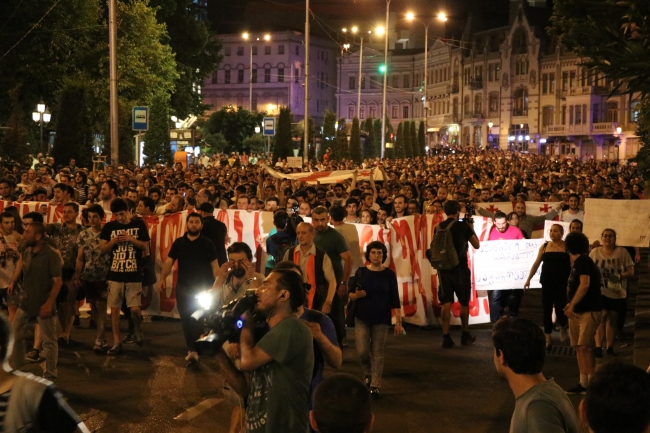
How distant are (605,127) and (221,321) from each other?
85.3m

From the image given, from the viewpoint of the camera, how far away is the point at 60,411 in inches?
149

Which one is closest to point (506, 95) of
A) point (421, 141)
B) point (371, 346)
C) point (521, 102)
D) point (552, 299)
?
point (521, 102)

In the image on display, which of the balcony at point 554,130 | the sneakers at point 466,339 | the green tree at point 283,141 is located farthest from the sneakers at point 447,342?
the balcony at point 554,130

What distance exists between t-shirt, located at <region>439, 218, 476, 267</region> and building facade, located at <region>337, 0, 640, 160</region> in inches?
2703

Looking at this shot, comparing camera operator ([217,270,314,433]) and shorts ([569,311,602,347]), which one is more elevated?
camera operator ([217,270,314,433])

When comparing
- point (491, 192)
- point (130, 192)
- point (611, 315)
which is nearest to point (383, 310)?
point (611, 315)

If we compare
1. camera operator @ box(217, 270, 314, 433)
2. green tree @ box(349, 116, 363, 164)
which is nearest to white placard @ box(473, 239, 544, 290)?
camera operator @ box(217, 270, 314, 433)

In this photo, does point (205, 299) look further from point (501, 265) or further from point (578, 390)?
point (501, 265)

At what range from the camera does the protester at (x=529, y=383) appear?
3887 mm

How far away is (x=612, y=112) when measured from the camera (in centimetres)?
8581

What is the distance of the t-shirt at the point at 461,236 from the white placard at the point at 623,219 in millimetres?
1679

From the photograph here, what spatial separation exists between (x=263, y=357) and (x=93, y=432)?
3.63 meters

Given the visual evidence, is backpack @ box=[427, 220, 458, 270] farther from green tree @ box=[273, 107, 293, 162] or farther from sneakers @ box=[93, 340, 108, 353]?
green tree @ box=[273, 107, 293, 162]

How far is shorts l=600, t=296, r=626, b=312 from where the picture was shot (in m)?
11.1
